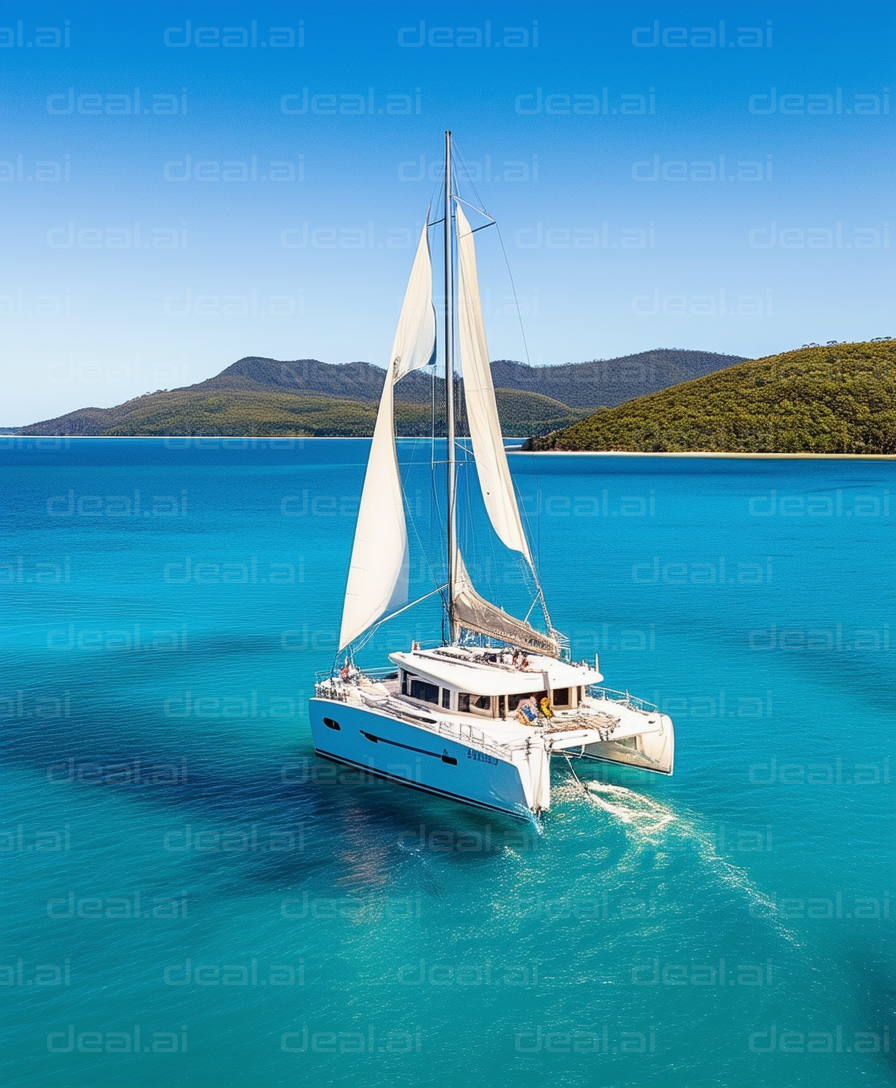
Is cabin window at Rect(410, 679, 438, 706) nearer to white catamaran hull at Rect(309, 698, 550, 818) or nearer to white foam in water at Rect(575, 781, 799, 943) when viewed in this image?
white catamaran hull at Rect(309, 698, 550, 818)

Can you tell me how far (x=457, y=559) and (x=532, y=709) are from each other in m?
5.87

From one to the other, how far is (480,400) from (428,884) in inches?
541

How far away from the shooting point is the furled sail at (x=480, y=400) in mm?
27906

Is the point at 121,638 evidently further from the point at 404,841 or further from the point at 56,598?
the point at 404,841

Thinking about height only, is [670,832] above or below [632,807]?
below

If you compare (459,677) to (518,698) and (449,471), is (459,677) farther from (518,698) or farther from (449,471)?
(449,471)

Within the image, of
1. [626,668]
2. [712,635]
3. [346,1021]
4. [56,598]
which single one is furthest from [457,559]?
[56,598]

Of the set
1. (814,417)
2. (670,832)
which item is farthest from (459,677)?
(814,417)

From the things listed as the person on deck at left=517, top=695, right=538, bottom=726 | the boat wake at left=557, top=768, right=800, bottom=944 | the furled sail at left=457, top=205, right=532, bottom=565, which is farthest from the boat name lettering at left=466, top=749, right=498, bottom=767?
the furled sail at left=457, top=205, right=532, bottom=565

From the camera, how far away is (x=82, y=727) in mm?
31609

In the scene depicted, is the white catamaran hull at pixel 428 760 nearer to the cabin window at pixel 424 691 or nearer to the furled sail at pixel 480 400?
the cabin window at pixel 424 691

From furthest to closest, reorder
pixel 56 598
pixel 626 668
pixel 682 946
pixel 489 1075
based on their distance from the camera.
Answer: pixel 56 598, pixel 626 668, pixel 682 946, pixel 489 1075

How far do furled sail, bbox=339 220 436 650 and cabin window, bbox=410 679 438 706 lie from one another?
2517mm

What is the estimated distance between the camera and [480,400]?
92.6ft
